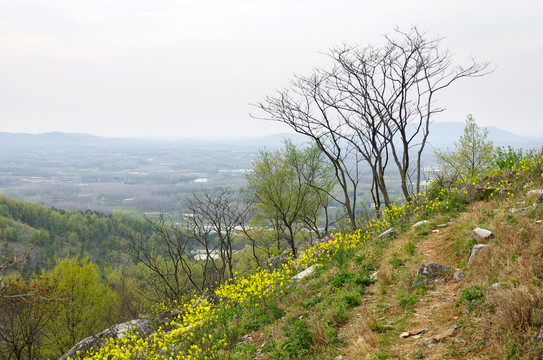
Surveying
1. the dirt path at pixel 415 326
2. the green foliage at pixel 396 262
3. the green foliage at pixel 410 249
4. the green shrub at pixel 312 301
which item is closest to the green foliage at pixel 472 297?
the dirt path at pixel 415 326

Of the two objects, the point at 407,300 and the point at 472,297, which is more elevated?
Answer: the point at 472,297

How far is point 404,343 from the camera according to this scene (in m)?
5.19

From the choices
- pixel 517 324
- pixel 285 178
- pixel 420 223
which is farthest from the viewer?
pixel 285 178

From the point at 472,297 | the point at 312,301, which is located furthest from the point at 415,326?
the point at 312,301

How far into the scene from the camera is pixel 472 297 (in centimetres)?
558

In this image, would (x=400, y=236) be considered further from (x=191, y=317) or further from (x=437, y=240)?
(x=191, y=317)

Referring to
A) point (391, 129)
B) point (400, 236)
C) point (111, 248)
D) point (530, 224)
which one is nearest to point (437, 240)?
point (400, 236)

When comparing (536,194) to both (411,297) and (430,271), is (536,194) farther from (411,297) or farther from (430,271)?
(411,297)

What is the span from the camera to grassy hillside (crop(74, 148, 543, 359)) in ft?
15.6

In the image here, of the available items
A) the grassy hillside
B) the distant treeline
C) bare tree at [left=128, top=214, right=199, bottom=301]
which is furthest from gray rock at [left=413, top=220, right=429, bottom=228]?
the distant treeline

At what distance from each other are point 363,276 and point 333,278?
2.41 ft

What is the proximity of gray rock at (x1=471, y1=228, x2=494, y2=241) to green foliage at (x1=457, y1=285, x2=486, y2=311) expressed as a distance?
1778 millimetres

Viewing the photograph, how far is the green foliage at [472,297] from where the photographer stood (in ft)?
17.4

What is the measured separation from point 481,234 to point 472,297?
6.89 ft
